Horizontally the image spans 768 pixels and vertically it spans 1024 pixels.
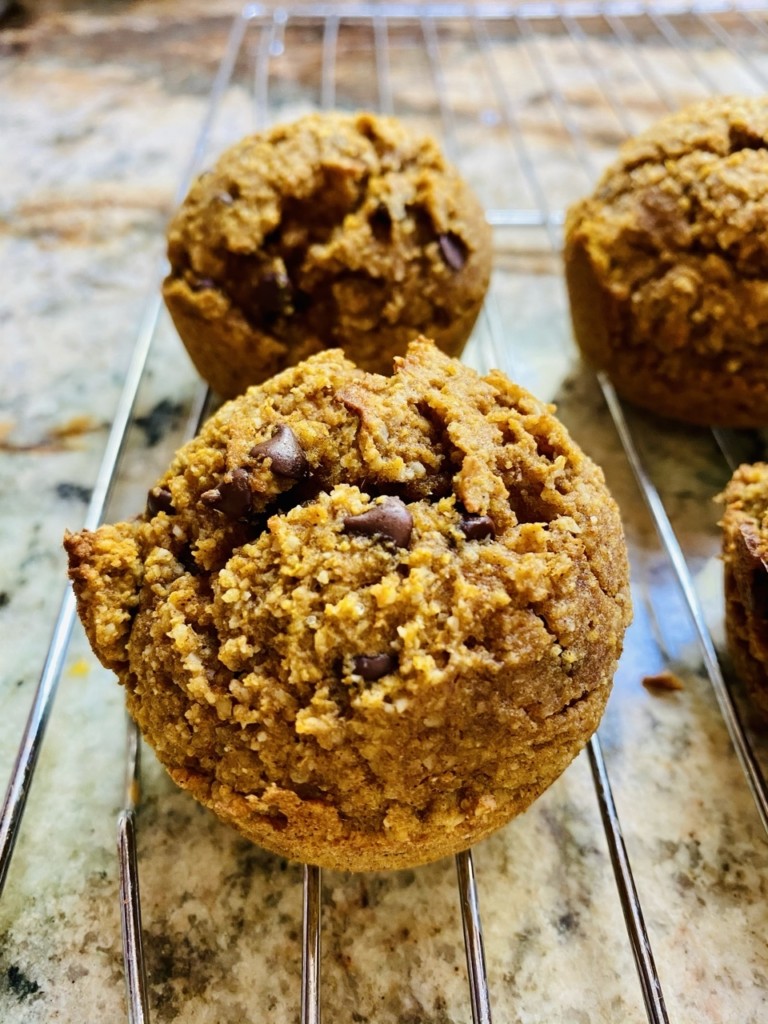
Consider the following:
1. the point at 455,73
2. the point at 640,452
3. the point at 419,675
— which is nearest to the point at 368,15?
the point at 455,73

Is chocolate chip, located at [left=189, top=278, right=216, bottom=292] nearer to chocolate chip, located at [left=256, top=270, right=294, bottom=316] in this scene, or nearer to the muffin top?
chocolate chip, located at [left=256, top=270, right=294, bottom=316]

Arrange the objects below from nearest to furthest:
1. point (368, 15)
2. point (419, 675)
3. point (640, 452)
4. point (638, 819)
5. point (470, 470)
Result: point (419, 675) < point (470, 470) < point (638, 819) < point (640, 452) < point (368, 15)

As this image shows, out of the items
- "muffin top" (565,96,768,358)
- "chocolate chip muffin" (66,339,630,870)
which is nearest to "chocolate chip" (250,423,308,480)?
"chocolate chip muffin" (66,339,630,870)

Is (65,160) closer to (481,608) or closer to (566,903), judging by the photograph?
(481,608)

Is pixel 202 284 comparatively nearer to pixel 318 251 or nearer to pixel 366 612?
pixel 318 251

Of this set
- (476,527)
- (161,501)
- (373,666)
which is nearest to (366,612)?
(373,666)

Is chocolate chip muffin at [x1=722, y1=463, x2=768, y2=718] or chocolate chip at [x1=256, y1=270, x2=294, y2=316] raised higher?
chocolate chip at [x1=256, y1=270, x2=294, y2=316]
